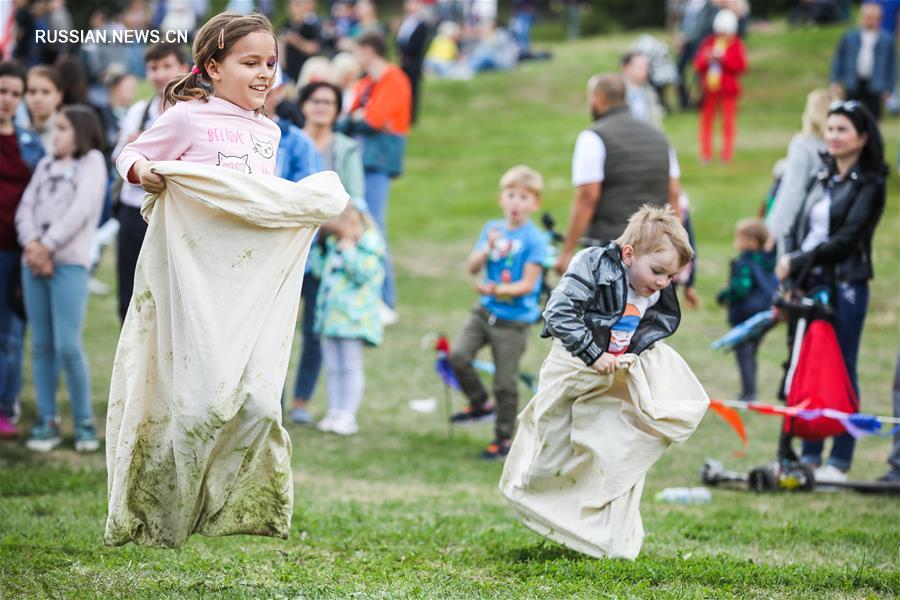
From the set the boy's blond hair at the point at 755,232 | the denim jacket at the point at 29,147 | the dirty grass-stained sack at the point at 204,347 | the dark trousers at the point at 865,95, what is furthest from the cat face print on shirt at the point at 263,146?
the dark trousers at the point at 865,95

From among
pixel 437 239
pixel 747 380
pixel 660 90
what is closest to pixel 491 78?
pixel 660 90

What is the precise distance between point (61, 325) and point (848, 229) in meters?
4.95

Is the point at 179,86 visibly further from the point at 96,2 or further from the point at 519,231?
the point at 96,2

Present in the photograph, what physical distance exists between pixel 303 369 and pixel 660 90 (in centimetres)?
1638

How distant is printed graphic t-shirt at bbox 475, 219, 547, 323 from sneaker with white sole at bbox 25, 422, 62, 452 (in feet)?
9.86

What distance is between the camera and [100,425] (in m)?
8.97

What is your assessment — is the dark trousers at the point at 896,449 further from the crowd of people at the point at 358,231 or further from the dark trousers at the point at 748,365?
the dark trousers at the point at 748,365

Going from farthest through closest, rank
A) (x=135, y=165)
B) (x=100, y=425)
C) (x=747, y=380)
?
(x=747, y=380) < (x=100, y=425) < (x=135, y=165)

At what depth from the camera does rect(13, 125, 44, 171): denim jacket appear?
8.21 m

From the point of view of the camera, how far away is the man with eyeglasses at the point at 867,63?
62.5 ft

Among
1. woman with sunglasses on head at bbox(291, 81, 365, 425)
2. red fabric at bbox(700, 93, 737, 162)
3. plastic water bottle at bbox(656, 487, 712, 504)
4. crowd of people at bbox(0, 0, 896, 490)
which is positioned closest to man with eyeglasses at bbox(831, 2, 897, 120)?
red fabric at bbox(700, 93, 737, 162)

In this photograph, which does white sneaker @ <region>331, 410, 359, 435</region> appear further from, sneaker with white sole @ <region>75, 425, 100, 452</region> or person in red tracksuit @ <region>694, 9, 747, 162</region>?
person in red tracksuit @ <region>694, 9, 747, 162</region>

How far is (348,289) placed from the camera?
8797 mm

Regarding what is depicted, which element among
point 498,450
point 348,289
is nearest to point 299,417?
point 348,289
